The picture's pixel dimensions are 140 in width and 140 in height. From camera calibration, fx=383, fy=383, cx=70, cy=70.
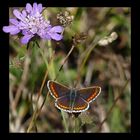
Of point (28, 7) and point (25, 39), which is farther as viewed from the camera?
point (28, 7)

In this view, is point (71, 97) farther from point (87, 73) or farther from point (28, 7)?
point (87, 73)

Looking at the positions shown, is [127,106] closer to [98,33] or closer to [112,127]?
[112,127]

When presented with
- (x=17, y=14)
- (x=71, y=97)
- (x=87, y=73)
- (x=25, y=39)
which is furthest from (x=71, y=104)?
(x=87, y=73)

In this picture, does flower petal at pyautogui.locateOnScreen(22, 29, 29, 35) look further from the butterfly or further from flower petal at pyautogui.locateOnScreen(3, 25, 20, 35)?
the butterfly

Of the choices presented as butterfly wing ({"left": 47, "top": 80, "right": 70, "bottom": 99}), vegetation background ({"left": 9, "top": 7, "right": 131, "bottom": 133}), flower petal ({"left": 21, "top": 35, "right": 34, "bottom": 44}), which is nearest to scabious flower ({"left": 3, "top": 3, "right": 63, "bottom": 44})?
flower petal ({"left": 21, "top": 35, "right": 34, "bottom": 44})

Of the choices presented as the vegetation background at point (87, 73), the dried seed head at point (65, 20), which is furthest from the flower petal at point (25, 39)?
the vegetation background at point (87, 73)

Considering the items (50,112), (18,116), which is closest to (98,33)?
(50,112)
